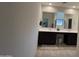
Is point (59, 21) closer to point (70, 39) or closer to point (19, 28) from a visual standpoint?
point (70, 39)

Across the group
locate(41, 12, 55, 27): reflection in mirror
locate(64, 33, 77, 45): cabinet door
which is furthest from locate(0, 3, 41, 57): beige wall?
locate(64, 33, 77, 45): cabinet door

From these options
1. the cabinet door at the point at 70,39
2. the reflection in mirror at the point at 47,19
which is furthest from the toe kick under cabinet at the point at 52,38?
the reflection in mirror at the point at 47,19

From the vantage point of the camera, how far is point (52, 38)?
4.26 feet

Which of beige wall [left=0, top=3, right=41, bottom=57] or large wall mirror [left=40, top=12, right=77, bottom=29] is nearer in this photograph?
beige wall [left=0, top=3, right=41, bottom=57]

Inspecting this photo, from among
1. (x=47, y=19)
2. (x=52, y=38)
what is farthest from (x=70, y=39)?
(x=47, y=19)

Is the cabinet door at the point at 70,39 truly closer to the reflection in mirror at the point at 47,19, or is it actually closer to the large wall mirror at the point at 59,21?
the large wall mirror at the point at 59,21

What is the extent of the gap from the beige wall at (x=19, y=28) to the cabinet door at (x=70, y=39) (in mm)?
365

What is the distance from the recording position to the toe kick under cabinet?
126cm

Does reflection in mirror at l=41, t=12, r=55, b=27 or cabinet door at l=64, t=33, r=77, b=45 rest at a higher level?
reflection in mirror at l=41, t=12, r=55, b=27

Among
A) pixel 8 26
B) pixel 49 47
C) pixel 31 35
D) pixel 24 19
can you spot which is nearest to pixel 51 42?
pixel 49 47

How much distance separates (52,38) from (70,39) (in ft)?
0.71

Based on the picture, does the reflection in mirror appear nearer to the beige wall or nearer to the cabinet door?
the beige wall

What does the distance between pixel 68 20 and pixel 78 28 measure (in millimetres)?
140

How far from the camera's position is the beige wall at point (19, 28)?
1058 mm
